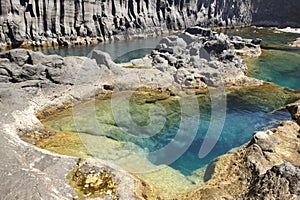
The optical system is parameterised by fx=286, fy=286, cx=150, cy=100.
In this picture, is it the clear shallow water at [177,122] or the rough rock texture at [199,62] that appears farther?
the rough rock texture at [199,62]

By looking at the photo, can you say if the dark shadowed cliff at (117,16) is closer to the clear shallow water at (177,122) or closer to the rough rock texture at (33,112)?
the rough rock texture at (33,112)

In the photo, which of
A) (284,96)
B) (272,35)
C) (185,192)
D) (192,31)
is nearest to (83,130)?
(185,192)

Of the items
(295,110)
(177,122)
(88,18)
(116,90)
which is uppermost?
(88,18)

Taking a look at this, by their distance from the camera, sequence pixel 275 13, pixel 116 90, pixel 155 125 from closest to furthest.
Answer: pixel 155 125 → pixel 116 90 → pixel 275 13

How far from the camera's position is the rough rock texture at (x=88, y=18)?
45375mm

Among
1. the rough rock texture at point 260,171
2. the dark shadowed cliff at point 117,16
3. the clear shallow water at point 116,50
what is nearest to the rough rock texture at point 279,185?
the rough rock texture at point 260,171

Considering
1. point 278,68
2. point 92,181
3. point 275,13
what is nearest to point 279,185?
point 92,181

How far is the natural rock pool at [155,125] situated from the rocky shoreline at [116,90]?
150cm

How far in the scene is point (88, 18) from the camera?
54.1 metres

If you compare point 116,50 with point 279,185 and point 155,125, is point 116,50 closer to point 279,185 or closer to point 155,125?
point 155,125

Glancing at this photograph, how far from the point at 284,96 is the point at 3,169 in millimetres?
24928

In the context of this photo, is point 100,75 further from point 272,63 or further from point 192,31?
point 272,63

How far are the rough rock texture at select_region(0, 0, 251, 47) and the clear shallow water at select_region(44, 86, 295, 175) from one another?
97.6 ft

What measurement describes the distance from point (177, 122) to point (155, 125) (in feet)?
5.89
